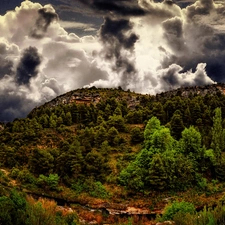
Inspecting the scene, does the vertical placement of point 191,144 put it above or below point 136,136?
below

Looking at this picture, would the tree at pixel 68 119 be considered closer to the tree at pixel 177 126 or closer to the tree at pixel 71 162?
the tree at pixel 177 126

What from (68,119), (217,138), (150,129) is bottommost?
(217,138)

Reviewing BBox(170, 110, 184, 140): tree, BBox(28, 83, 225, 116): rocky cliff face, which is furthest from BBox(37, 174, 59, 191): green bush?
BBox(28, 83, 225, 116): rocky cliff face

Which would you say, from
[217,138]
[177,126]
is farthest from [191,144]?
[177,126]

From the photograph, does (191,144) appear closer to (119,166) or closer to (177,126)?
(177,126)

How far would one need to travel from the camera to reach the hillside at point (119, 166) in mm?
74625

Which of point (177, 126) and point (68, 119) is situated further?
point (68, 119)

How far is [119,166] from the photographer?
84688 millimetres

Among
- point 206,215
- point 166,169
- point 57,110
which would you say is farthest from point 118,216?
point 57,110

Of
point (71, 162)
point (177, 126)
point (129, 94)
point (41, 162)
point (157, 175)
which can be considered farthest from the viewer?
point (129, 94)

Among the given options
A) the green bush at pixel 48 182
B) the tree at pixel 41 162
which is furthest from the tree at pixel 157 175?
the tree at pixel 41 162

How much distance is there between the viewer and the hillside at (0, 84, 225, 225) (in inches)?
2938

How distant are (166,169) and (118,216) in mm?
12917

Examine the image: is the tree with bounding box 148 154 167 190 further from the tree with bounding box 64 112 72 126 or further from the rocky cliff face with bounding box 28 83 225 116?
the rocky cliff face with bounding box 28 83 225 116
